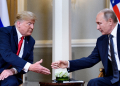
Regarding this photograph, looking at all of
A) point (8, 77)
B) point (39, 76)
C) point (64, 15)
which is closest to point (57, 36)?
point (64, 15)

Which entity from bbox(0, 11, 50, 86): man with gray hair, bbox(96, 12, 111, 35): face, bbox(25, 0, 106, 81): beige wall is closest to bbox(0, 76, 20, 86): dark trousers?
bbox(0, 11, 50, 86): man with gray hair

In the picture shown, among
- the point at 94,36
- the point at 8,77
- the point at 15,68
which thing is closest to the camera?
the point at 8,77

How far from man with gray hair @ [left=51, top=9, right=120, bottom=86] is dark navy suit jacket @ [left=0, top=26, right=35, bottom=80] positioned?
0.40 meters

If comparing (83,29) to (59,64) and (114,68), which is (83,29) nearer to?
(59,64)

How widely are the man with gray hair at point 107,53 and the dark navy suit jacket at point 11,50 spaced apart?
15.8 inches

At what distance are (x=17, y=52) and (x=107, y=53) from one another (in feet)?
3.72

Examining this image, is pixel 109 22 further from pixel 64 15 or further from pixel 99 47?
pixel 64 15

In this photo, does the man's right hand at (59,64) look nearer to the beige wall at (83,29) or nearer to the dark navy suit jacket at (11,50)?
the dark navy suit jacket at (11,50)

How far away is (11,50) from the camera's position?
2.38 m

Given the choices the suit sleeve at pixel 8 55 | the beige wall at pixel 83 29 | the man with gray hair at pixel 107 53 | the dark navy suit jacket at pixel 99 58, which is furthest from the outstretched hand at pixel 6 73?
the beige wall at pixel 83 29

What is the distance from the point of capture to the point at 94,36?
15.9 ft

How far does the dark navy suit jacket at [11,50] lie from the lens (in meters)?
2.27

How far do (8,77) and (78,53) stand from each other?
2.82m

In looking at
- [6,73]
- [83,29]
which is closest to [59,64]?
[6,73]
